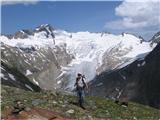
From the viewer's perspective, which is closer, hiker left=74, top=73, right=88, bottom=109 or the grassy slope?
the grassy slope

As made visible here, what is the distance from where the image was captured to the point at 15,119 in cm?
3241

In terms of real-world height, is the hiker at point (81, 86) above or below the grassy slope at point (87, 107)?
above

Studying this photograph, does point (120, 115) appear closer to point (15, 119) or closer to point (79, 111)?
point (79, 111)

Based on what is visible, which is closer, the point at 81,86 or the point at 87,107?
the point at 81,86

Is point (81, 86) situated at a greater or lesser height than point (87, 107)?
greater

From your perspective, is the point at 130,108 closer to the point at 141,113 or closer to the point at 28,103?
the point at 141,113

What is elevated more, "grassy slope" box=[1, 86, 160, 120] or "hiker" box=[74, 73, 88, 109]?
"hiker" box=[74, 73, 88, 109]

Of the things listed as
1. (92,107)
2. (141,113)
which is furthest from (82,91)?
(141,113)

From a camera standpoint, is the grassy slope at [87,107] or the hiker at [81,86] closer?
the grassy slope at [87,107]

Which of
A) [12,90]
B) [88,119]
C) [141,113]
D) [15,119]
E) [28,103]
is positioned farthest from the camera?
[12,90]

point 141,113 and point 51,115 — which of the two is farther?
point 141,113

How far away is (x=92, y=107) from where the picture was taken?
140 ft

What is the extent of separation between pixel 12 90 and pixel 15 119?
18.2 meters

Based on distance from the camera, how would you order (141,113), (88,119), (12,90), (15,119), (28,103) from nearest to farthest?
(15,119) < (88,119) < (28,103) < (141,113) < (12,90)
